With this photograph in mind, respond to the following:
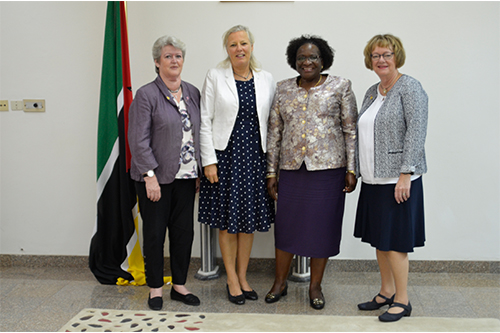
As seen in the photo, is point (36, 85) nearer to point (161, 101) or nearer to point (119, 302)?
point (161, 101)

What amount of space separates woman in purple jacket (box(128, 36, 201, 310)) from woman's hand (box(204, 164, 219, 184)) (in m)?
0.06

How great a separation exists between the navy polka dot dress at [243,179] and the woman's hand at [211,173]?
0.15ft

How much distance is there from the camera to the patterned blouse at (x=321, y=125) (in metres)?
2.53

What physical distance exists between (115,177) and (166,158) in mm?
747

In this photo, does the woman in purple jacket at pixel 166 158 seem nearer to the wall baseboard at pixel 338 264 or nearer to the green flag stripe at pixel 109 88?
the green flag stripe at pixel 109 88

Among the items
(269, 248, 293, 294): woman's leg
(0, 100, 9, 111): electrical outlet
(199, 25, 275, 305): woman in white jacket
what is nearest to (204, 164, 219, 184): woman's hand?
(199, 25, 275, 305): woman in white jacket

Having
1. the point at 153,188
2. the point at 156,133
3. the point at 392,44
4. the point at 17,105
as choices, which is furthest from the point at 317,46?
the point at 17,105

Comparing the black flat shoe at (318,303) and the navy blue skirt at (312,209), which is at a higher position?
the navy blue skirt at (312,209)

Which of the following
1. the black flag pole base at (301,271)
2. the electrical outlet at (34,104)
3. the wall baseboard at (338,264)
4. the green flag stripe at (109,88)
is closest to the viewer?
the green flag stripe at (109,88)

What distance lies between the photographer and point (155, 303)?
8.77 ft

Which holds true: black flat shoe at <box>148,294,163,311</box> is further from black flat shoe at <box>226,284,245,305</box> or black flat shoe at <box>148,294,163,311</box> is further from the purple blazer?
the purple blazer

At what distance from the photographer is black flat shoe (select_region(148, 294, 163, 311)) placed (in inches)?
105

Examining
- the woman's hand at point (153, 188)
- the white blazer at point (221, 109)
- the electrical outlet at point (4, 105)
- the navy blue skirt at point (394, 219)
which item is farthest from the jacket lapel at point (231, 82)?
the electrical outlet at point (4, 105)

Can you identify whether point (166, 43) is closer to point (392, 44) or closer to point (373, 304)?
point (392, 44)
